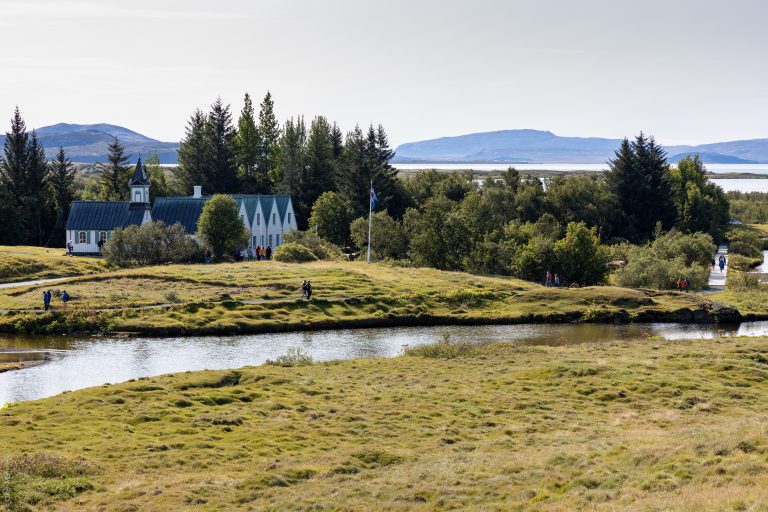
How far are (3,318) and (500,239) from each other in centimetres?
5068

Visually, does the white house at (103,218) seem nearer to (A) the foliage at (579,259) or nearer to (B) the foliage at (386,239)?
(B) the foliage at (386,239)

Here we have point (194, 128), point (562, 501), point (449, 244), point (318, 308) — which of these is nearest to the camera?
point (562, 501)

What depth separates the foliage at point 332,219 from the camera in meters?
111

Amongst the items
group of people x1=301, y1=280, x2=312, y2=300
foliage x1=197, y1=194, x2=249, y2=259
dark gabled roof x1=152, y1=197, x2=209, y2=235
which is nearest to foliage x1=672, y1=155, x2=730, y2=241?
foliage x1=197, y1=194, x2=249, y2=259

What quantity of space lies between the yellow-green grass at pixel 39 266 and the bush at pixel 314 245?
1945 cm

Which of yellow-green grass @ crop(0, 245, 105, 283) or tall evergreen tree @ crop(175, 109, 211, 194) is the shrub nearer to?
yellow-green grass @ crop(0, 245, 105, 283)

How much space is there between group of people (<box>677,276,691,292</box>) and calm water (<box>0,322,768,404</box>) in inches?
496

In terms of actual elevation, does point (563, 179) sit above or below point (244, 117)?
below

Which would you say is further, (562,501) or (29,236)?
(29,236)

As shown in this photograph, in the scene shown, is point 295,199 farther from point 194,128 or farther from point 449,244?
point 449,244

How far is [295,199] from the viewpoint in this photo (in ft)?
420

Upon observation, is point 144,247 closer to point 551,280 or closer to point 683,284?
point 551,280

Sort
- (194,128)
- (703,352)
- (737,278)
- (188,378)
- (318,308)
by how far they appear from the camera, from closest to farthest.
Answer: (188,378)
(703,352)
(318,308)
(737,278)
(194,128)

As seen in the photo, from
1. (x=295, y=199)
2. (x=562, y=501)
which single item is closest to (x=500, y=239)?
(x=295, y=199)
